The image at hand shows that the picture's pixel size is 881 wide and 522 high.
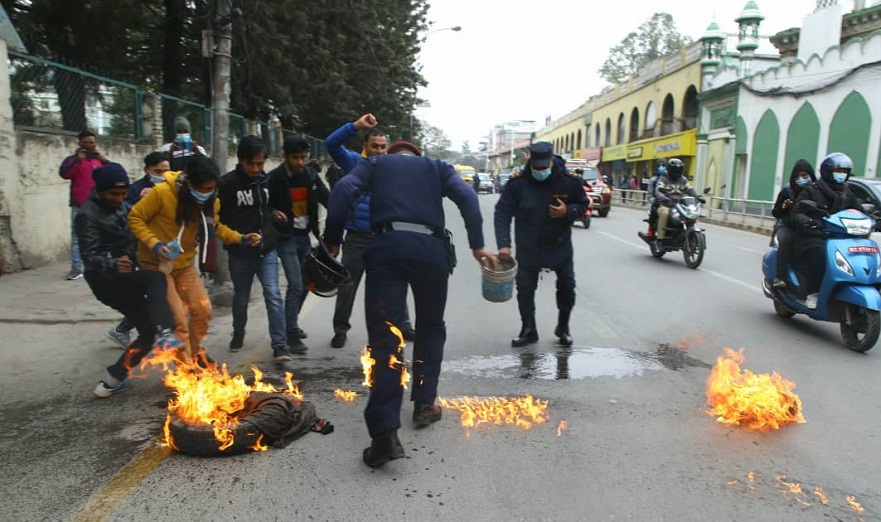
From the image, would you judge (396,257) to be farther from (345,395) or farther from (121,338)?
(121,338)

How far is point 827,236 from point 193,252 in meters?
5.83

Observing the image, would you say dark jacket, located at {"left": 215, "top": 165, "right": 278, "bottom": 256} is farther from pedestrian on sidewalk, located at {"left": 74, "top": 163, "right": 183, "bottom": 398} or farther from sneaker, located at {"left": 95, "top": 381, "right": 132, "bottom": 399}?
sneaker, located at {"left": 95, "top": 381, "right": 132, "bottom": 399}

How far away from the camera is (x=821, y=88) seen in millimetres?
23219

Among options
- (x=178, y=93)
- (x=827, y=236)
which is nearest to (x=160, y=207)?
(x=827, y=236)

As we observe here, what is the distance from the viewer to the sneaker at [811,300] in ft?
20.9

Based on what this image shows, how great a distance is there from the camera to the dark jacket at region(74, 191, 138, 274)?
4.29 m

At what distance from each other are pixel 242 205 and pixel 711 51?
109 ft

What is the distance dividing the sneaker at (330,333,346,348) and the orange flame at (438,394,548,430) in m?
1.70

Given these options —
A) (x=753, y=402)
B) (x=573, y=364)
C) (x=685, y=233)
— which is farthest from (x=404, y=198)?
(x=685, y=233)

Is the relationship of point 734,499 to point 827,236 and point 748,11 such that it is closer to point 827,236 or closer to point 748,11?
point 827,236

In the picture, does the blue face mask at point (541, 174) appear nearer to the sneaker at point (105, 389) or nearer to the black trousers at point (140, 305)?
the black trousers at point (140, 305)

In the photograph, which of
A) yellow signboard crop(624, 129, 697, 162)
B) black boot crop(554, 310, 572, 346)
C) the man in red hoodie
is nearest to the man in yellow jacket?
black boot crop(554, 310, 572, 346)

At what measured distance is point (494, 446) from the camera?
372cm

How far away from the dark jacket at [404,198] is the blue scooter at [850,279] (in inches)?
163
